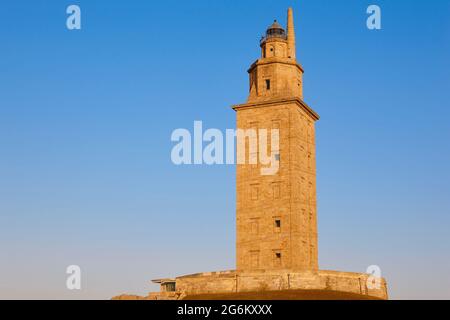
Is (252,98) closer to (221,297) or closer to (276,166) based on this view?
(276,166)

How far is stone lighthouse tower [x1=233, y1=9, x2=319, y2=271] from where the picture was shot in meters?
71.8

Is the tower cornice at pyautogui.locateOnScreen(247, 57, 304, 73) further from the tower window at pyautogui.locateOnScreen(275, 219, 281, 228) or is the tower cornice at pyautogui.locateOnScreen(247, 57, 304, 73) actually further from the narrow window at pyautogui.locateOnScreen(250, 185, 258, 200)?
the tower window at pyautogui.locateOnScreen(275, 219, 281, 228)

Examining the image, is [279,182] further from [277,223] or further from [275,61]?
[275,61]

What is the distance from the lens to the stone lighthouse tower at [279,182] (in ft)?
235

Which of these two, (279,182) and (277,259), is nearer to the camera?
(277,259)

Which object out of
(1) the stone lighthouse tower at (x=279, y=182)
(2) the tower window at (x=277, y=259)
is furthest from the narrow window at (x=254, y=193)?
(2) the tower window at (x=277, y=259)

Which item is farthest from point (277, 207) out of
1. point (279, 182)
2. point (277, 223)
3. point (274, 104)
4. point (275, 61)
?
point (275, 61)

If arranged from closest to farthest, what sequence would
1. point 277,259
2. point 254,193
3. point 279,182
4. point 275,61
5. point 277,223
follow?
point 277,259 → point 277,223 → point 279,182 → point 254,193 → point 275,61

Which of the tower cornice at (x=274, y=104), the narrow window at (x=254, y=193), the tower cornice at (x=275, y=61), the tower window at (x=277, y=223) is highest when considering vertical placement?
the tower cornice at (x=275, y=61)

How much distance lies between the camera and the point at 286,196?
7212 centimetres

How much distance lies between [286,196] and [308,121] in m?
9.17

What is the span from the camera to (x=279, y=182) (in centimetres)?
7281

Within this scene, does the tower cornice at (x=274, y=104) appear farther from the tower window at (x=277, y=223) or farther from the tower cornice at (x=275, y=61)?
the tower window at (x=277, y=223)
